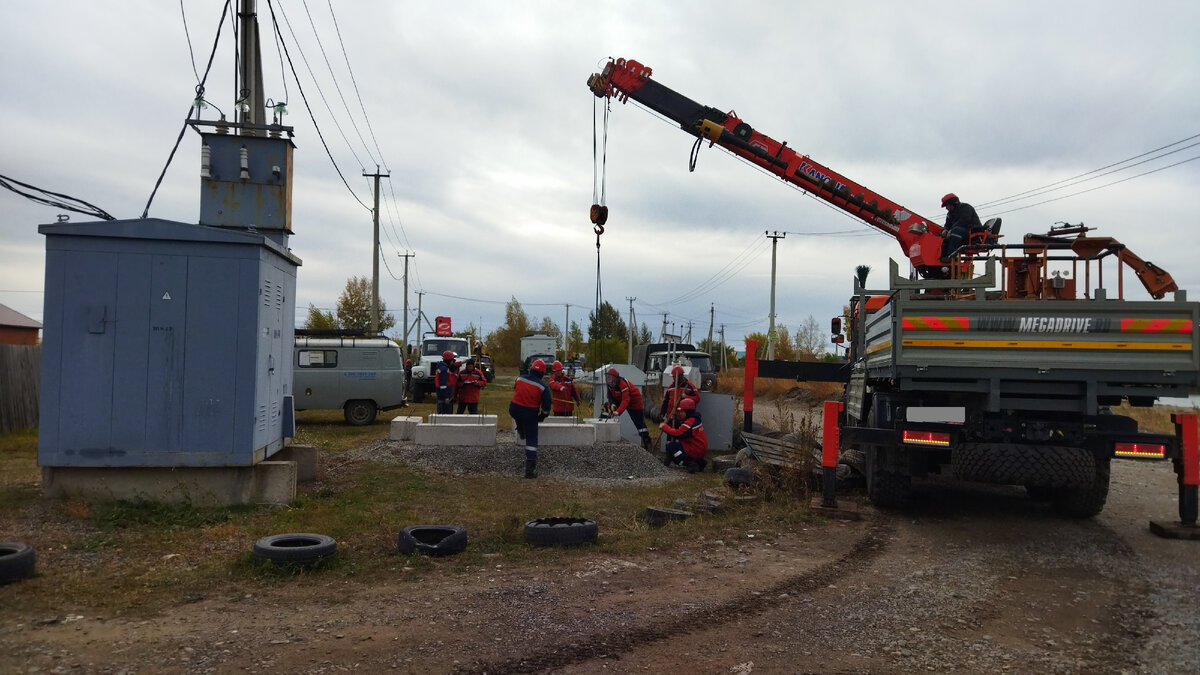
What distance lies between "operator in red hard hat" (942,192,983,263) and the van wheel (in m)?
12.9

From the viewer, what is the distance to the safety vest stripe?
7.47 m

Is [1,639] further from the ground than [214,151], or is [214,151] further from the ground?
[214,151]

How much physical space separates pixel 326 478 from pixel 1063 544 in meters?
8.33

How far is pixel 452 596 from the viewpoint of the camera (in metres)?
5.71

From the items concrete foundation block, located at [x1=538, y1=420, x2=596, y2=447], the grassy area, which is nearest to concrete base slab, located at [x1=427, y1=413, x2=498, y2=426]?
concrete foundation block, located at [x1=538, y1=420, x2=596, y2=447]

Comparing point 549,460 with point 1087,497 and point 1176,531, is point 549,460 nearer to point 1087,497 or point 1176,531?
point 1087,497

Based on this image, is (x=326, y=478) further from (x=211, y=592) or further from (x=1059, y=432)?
(x=1059, y=432)

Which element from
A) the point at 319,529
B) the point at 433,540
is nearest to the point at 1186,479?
the point at 433,540

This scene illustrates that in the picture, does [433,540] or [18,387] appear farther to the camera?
[18,387]

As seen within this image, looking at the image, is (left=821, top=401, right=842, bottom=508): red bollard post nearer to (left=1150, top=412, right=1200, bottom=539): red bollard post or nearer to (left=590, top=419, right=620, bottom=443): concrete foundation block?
(left=1150, top=412, right=1200, bottom=539): red bollard post

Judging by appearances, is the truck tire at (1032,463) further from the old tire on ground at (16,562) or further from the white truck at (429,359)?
the white truck at (429,359)

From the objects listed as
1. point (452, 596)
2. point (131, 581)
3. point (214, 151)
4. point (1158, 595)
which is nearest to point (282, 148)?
point (214, 151)

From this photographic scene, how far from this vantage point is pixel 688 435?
12672mm

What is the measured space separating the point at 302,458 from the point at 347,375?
892 cm
